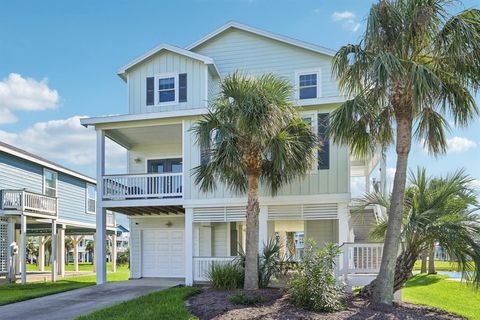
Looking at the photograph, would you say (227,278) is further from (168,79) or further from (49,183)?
(49,183)

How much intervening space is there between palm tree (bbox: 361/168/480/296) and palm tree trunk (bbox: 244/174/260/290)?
278 cm

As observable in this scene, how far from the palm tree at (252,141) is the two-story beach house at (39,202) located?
28.9 feet

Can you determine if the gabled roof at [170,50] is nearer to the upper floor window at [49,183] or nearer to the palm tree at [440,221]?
the palm tree at [440,221]

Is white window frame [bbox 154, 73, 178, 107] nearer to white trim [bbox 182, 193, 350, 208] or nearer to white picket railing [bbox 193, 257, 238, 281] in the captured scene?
white trim [bbox 182, 193, 350, 208]

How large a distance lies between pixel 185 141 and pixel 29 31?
7587 mm

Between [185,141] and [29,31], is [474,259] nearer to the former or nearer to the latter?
[185,141]

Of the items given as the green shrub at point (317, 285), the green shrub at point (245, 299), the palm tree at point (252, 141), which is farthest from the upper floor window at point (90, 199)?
the green shrub at point (317, 285)

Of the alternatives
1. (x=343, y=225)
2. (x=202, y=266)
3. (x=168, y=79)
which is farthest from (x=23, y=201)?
(x=343, y=225)

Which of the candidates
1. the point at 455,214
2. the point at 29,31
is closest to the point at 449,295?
the point at 455,214

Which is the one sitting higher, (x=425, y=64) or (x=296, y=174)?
(x=425, y=64)

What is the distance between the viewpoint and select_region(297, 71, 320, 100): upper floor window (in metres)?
17.4

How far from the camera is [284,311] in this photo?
9.84 meters

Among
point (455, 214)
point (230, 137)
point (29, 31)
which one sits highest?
point (29, 31)

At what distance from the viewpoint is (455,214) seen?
35.3ft
